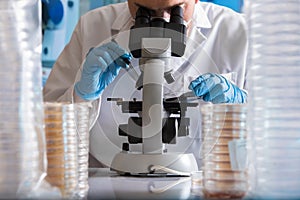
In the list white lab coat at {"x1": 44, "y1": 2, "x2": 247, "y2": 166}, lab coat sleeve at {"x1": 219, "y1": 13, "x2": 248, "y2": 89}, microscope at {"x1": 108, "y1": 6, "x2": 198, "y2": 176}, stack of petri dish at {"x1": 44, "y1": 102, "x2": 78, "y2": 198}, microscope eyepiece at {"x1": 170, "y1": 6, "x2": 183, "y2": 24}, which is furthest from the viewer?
lab coat sleeve at {"x1": 219, "y1": 13, "x2": 248, "y2": 89}

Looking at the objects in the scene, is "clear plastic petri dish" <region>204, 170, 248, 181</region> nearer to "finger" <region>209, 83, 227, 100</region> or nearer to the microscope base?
the microscope base

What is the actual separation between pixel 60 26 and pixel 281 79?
198 cm

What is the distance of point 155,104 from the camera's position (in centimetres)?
113

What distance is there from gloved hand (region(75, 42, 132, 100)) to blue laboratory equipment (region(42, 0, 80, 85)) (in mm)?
954

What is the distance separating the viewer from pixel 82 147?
91cm

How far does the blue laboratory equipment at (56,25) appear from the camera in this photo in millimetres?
2510

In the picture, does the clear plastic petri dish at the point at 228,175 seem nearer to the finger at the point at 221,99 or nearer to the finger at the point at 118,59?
the finger at the point at 221,99

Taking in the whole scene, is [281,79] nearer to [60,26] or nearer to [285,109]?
[285,109]

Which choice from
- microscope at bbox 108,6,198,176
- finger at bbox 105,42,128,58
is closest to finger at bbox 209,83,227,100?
microscope at bbox 108,6,198,176

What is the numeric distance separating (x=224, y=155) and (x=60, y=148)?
28 cm

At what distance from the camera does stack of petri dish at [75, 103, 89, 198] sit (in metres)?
0.88

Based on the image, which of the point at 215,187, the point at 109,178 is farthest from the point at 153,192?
the point at 109,178

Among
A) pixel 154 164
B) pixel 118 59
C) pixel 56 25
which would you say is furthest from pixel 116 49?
pixel 56 25

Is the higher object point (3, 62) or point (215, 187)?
point (3, 62)
